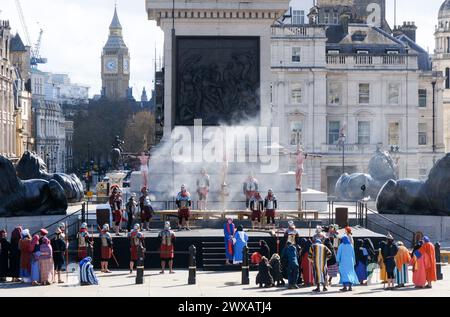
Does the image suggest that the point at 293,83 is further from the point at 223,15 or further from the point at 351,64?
the point at 223,15

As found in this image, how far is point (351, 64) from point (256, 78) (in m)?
44.2

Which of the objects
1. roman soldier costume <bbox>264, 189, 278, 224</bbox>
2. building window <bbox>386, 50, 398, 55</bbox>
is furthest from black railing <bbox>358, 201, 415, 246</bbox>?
building window <bbox>386, 50, 398, 55</bbox>

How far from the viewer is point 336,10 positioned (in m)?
112

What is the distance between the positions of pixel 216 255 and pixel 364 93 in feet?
190

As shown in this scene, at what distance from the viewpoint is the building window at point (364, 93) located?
319 ft

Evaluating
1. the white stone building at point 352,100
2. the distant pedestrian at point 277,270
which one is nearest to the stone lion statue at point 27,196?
the distant pedestrian at point 277,270

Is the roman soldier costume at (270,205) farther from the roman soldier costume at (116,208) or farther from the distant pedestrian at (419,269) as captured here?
A: the distant pedestrian at (419,269)

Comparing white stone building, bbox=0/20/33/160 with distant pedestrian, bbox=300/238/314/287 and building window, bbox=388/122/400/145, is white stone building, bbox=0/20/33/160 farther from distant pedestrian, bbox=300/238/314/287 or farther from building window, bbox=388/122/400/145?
distant pedestrian, bbox=300/238/314/287

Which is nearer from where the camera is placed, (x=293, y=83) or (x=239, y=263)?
(x=239, y=263)

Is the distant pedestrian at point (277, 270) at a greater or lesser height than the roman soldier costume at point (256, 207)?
lesser

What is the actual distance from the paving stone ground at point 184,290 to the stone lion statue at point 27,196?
9.93 m

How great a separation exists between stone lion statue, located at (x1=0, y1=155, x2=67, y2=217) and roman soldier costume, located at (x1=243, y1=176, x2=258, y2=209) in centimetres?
618

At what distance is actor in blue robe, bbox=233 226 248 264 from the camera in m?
38.7
